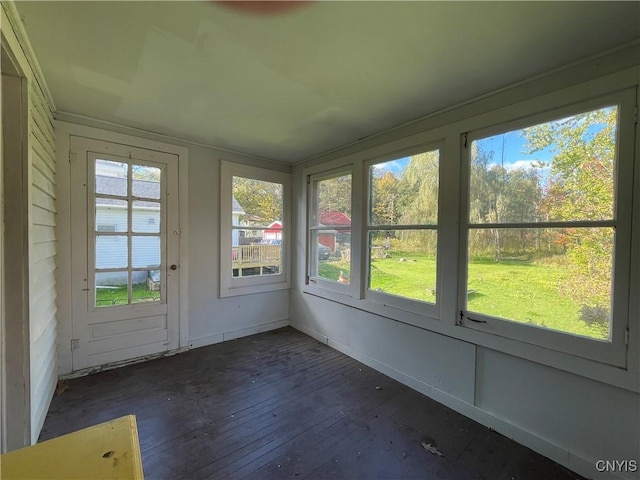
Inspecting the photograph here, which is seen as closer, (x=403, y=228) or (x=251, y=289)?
(x=403, y=228)

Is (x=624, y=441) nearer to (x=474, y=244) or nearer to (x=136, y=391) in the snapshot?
(x=474, y=244)

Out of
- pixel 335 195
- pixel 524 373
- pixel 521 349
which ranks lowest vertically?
pixel 524 373

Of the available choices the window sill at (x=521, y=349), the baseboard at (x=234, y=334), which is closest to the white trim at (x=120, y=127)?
the baseboard at (x=234, y=334)

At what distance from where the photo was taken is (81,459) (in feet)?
2.59

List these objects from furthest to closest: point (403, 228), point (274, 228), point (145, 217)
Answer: point (274, 228), point (145, 217), point (403, 228)

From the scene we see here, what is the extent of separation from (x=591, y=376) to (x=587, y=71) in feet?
5.72

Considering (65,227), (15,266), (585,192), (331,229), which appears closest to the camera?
(15,266)

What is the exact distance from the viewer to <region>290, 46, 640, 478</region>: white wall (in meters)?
1.51

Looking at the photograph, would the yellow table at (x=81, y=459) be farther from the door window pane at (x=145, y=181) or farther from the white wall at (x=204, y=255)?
the door window pane at (x=145, y=181)

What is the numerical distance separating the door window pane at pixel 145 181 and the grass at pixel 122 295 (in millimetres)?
939

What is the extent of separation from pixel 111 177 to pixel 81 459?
2678 millimetres

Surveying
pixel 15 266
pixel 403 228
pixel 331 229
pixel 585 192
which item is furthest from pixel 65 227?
pixel 585 192

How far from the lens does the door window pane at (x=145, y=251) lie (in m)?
2.86

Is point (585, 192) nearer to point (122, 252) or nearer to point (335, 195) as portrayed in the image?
point (335, 195)
